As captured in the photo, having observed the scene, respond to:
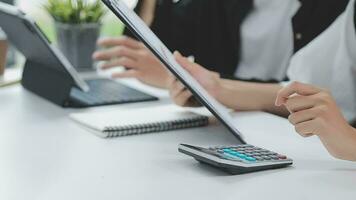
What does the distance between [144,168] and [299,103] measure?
10.0 inches

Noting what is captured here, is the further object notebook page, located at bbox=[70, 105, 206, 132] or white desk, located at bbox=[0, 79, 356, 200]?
notebook page, located at bbox=[70, 105, 206, 132]

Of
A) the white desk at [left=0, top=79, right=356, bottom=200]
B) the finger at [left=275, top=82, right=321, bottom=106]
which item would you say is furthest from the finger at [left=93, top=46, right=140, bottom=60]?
the finger at [left=275, top=82, right=321, bottom=106]

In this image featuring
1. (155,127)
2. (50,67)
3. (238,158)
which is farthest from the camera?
(50,67)

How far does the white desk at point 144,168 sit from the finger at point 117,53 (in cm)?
42

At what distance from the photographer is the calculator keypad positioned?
90cm

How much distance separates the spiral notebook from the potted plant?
494 millimetres

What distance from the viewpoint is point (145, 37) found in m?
0.92

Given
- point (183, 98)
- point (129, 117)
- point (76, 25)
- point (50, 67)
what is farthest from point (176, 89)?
point (76, 25)

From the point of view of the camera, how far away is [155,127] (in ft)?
3.70

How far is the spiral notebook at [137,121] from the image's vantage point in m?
1.09

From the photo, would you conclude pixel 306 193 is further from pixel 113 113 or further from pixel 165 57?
pixel 113 113

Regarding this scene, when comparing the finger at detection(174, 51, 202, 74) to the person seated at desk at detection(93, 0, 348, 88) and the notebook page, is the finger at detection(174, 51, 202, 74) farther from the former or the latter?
the person seated at desk at detection(93, 0, 348, 88)

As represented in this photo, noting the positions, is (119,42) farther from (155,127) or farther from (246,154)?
Answer: (246,154)

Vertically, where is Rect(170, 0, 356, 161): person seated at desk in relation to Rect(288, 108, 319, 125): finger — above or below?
below
